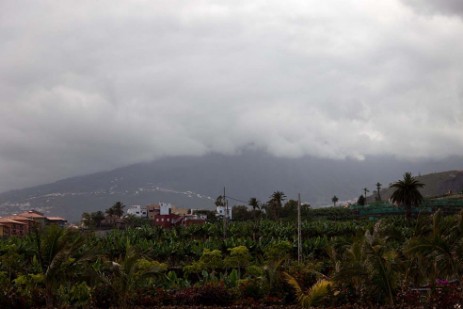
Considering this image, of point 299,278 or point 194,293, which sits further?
point 299,278

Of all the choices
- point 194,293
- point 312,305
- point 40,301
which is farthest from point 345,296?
point 40,301

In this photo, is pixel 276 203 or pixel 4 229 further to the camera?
pixel 276 203

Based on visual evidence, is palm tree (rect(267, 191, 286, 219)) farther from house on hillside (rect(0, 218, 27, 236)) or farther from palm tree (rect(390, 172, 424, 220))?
house on hillside (rect(0, 218, 27, 236))

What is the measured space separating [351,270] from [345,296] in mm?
2293

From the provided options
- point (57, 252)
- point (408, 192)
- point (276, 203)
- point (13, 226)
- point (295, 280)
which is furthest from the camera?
point (276, 203)

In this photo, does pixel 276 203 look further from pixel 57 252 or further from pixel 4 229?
pixel 57 252

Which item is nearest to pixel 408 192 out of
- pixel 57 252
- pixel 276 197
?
pixel 276 197

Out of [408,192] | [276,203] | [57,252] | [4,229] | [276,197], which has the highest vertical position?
[408,192]

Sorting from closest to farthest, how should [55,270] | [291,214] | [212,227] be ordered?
→ [55,270] < [212,227] < [291,214]

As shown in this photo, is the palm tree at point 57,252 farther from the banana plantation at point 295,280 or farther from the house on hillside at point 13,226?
the house on hillside at point 13,226

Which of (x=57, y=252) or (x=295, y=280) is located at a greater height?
(x=57, y=252)

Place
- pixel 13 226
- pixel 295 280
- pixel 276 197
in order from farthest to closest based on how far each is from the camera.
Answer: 1. pixel 276 197
2. pixel 13 226
3. pixel 295 280

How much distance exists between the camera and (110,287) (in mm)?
16297

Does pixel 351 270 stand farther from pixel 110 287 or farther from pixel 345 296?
pixel 110 287
